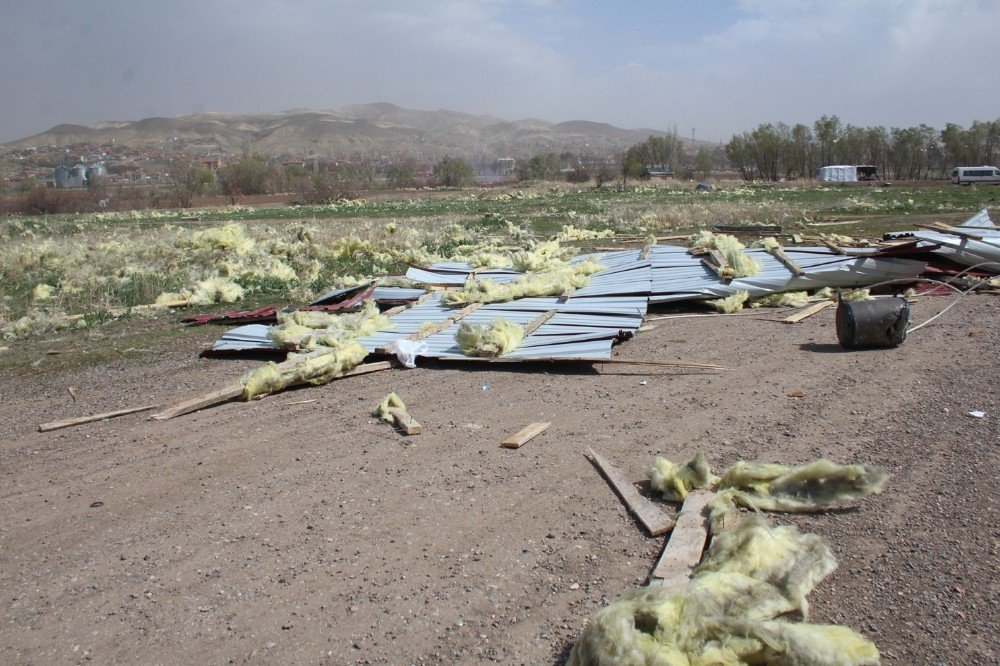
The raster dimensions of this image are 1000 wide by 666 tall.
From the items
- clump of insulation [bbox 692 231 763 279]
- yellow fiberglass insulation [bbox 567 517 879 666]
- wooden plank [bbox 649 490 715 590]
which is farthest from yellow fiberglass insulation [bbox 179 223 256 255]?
yellow fiberglass insulation [bbox 567 517 879 666]

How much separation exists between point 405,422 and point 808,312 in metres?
6.13

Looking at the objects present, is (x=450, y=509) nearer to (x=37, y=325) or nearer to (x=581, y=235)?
(x=37, y=325)

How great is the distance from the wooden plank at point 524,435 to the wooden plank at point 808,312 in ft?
15.8

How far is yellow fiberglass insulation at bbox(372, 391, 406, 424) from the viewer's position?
668 centimetres

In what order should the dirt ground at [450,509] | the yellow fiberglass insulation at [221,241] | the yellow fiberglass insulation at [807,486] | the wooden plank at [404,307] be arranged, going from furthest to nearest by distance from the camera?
the yellow fiberglass insulation at [221,241] → the wooden plank at [404,307] → the yellow fiberglass insulation at [807,486] → the dirt ground at [450,509]

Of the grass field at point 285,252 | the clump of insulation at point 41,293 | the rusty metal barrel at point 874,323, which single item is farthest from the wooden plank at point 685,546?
the clump of insulation at point 41,293

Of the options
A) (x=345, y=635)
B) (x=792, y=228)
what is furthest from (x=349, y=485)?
(x=792, y=228)

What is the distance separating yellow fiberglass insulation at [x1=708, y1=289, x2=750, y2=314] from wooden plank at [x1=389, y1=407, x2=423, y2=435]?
5.48 metres

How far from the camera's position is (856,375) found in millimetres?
7230

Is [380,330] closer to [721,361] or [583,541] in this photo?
[721,361]

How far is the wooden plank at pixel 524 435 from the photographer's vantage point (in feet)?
19.1

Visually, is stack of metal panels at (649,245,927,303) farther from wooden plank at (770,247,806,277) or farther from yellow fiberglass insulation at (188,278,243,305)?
yellow fiberglass insulation at (188,278,243,305)

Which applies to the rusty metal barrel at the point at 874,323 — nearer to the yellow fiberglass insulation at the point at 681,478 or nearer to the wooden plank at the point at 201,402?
the yellow fiberglass insulation at the point at 681,478

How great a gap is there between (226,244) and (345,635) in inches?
653
